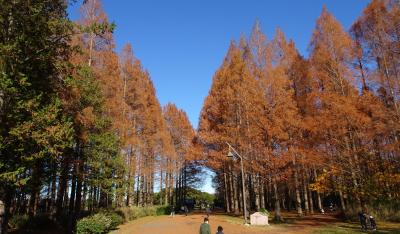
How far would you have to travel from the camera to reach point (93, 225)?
16.1m

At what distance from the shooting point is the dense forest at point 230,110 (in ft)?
38.1

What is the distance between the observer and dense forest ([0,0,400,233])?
1162cm

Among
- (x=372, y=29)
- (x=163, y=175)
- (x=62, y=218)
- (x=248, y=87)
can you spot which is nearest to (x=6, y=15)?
(x=62, y=218)

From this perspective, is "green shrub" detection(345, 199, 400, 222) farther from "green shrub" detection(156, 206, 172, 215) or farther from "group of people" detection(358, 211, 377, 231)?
"green shrub" detection(156, 206, 172, 215)

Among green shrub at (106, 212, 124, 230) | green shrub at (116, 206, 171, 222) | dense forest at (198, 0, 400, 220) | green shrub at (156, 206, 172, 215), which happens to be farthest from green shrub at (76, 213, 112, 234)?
green shrub at (156, 206, 172, 215)

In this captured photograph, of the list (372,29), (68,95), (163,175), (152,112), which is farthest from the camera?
(163,175)

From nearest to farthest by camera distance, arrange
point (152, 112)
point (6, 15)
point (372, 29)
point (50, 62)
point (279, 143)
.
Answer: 1. point (6, 15)
2. point (50, 62)
3. point (372, 29)
4. point (279, 143)
5. point (152, 112)

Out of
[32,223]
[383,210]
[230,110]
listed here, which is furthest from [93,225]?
[383,210]

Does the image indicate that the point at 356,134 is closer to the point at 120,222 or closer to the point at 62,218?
the point at 120,222

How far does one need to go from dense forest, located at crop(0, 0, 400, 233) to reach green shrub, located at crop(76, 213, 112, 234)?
227 centimetres

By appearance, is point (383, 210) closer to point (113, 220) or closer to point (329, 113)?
point (329, 113)

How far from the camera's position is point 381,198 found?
66.4 feet

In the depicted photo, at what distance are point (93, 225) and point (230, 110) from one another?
15.4 m

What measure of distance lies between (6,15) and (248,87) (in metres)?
17.0
